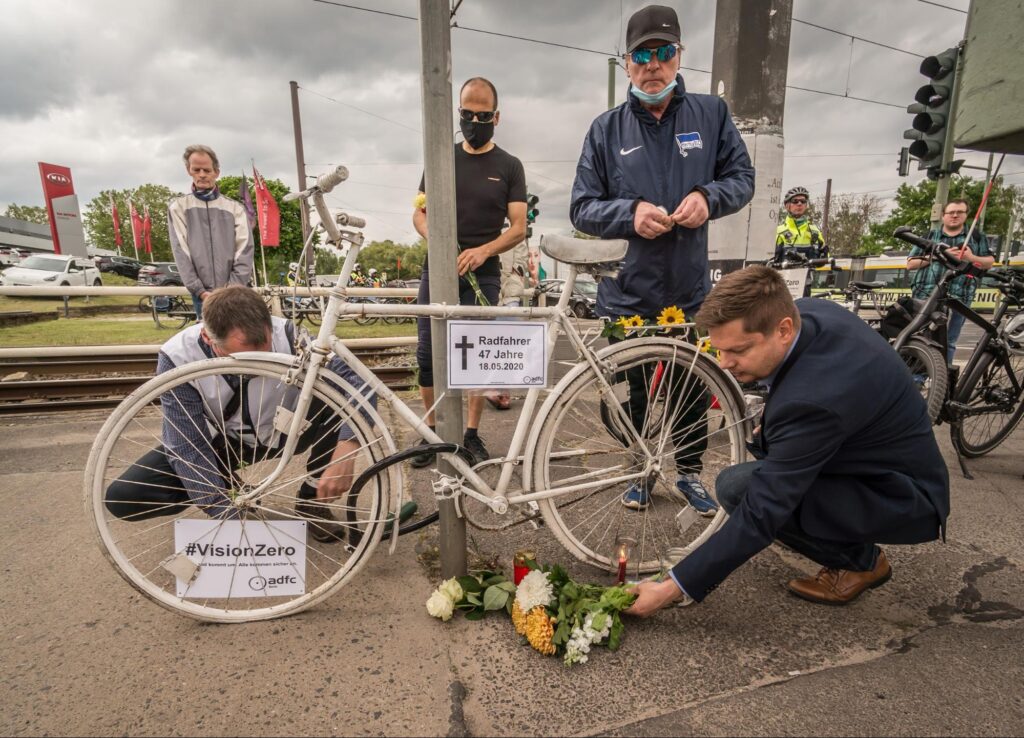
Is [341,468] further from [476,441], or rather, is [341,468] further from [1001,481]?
[1001,481]

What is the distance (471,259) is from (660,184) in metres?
0.97

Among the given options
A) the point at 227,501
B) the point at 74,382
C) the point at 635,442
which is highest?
the point at 635,442

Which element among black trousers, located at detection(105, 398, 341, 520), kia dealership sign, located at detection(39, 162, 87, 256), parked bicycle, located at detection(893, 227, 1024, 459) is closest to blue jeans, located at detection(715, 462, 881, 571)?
black trousers, located at detection(105, 398, 341, 520)

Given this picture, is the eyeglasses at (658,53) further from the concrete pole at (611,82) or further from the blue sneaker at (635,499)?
the concrete pole at (611,82)

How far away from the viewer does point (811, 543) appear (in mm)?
1860

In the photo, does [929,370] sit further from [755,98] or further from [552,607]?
[552,607]

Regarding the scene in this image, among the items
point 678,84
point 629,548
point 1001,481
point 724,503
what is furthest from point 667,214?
point 1001,481

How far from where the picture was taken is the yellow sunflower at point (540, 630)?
5.35 feet

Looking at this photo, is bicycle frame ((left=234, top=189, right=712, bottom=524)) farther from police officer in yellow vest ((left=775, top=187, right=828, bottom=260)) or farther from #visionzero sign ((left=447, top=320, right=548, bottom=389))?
police officer in yellow vest ((left=775, top=187, right=828, bottom=260))

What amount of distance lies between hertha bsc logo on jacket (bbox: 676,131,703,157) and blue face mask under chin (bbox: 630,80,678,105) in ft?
0.56

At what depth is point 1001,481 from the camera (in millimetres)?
2982

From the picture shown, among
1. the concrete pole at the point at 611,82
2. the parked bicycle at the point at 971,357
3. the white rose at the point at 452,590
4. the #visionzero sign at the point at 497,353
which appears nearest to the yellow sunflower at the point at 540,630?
the white rose at the point at 452,590

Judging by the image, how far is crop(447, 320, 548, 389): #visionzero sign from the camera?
1.75 m

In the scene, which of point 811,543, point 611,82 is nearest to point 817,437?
point 811,543
